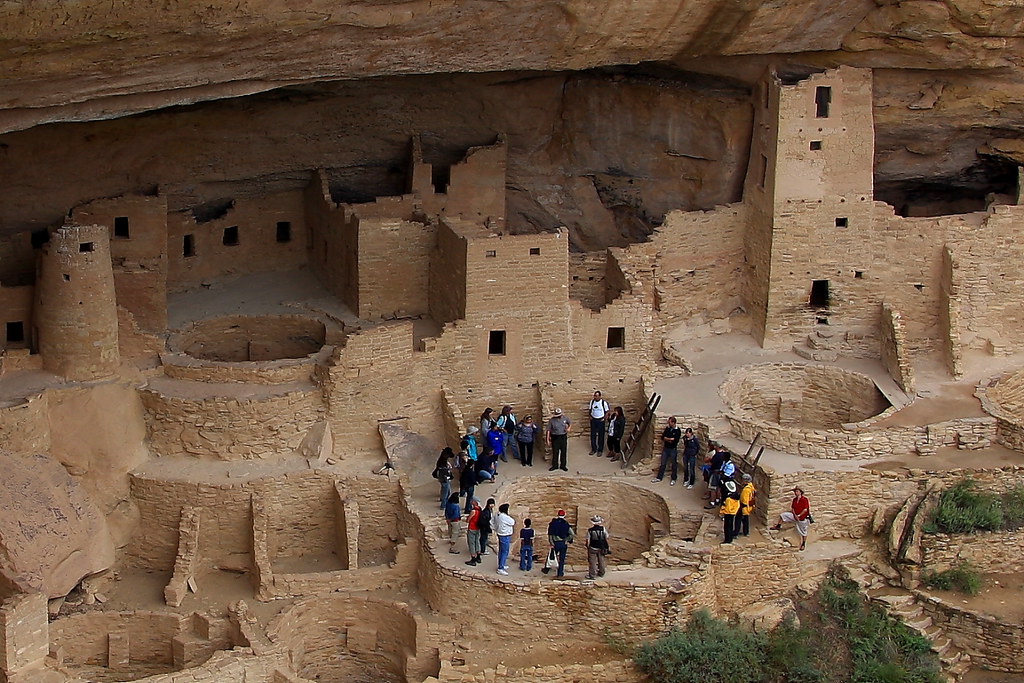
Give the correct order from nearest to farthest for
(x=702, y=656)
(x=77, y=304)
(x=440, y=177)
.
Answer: (x=702, y=656) < (x=77, y=304) < (x=440, y=177)

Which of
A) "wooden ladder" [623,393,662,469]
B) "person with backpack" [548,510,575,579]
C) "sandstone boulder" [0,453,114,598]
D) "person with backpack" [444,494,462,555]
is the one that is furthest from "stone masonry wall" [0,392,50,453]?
"wooden ladder" [623,393,662,469]

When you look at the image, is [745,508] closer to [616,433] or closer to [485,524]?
[616,433]

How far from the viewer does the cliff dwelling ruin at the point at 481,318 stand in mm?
22391

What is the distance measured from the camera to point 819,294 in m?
27.4

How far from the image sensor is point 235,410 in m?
23.6

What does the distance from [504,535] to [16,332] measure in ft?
23.2

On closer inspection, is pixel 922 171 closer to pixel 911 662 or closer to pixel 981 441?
pixel 981 441

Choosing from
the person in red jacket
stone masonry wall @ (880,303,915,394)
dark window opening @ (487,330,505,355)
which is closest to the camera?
the person in red jacket

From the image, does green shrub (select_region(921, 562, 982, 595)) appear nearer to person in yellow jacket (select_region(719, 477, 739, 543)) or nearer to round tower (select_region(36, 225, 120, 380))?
person in yellow jacket (select_region(719, 477, 739, 543))

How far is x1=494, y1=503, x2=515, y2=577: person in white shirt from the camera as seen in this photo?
2255cm

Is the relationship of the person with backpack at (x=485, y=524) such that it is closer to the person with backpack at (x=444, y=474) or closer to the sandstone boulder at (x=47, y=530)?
the person with backpack at (x=444, y=474)

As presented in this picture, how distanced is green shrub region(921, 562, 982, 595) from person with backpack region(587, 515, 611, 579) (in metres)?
4.08

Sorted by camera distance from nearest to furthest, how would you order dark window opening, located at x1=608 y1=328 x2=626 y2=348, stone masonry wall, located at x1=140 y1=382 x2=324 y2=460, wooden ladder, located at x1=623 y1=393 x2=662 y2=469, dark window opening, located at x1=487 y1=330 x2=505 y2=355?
stone masonry wall, located at x1=140 y1=382 x2=324 y2=460 → wooden ladder, located at x1=623 y1=393 x2=662 y2=469 → dark window opening, located at x1=487 y1=330 x2=505 y2=355 → dark window opening, located at x1=608 y1=328 x2=626 y2=348

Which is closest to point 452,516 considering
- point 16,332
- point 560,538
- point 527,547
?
point 527,547
